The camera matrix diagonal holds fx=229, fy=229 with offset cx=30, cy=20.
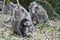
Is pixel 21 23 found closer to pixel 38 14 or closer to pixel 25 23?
pixel 25 23

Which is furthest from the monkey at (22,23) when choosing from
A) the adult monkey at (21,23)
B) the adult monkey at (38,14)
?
the adult monkey at (38,14)

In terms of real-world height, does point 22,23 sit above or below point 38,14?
above

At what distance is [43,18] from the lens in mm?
10203

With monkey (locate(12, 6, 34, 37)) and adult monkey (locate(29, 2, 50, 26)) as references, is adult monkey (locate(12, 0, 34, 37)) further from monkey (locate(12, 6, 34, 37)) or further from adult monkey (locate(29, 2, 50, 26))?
adult monkey (locate(29, 2, 50, 26))

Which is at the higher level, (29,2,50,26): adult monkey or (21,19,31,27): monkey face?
(21,19,31,27): monkey face

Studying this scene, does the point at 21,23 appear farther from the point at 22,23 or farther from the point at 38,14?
the point at 38,14

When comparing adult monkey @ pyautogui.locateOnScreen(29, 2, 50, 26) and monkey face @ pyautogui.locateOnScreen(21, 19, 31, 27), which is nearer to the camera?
monkey face @ pyautogui.locateOnScreen(21, 19, 31, 27)

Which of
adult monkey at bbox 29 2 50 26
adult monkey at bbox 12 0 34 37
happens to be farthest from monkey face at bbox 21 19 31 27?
adult monkey at bbox 29 2 50 26

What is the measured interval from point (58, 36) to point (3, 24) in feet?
6.83

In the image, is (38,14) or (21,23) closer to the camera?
(21,23)

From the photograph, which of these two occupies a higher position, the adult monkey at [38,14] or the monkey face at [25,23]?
the monkey face at [25,23]

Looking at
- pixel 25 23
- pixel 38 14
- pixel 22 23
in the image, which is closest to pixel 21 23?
pixel 22 23

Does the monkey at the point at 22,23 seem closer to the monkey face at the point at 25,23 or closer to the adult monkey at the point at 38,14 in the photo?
the monkey face at the point at 25,23

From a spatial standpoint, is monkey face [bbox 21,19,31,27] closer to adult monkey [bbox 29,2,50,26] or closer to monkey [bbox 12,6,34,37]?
monkey [bbox 12,6,34,37]
